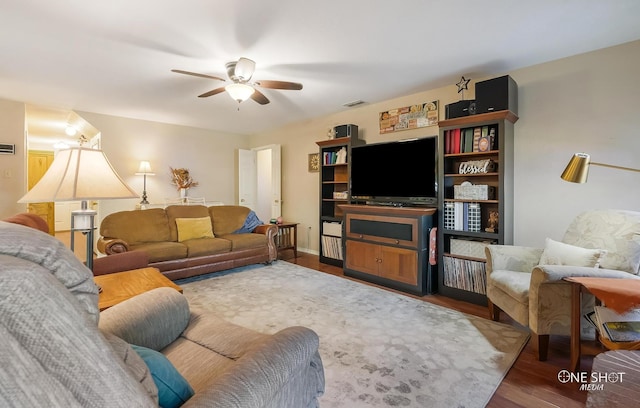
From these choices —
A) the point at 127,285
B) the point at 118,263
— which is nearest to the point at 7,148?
the point at 118,263

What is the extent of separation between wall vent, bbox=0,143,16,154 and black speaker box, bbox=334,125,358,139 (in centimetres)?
466

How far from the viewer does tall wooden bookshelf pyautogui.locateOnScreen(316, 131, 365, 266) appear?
4.39 m

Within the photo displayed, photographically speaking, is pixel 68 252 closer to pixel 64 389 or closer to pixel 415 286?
pixel 64 389

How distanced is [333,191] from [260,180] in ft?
9.03

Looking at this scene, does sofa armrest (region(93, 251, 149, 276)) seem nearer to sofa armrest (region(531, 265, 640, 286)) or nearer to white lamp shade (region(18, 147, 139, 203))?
white lamp shade (region(18, 147, 139, 203))

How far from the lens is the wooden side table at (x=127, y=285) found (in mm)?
1729

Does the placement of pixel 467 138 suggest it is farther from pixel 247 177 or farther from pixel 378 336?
pixel 247 177

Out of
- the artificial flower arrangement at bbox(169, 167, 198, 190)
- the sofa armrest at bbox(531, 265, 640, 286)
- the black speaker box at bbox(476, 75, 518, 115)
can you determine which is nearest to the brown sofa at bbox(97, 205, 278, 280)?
the artificial flower arrangement at bbox(169, 167, 198, 190)

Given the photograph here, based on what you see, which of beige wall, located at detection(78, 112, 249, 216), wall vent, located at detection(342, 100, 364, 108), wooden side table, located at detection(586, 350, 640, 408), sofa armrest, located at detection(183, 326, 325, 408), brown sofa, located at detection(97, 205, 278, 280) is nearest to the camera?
sofa armrest, located at detection(183, 326, 325, 408)

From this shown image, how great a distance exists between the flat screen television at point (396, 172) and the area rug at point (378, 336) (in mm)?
1150

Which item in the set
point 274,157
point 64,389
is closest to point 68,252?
point 64,389

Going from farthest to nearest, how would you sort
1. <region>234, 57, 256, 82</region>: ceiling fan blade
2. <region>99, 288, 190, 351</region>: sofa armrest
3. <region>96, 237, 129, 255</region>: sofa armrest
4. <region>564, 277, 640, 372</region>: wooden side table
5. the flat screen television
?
1. the flat screen television
2. <region>96, 237, 129, 255</region>: sofa armrest
3. <region>234, 57, 256, 82</region>: ceiling fan blade
4. <region>564, 277, 640, 372</region>: wooden side table
5. <region>99, 288, 190, 351</region>: sofa armrest

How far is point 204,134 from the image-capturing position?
6.06 meters

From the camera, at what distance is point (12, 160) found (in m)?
4.22
